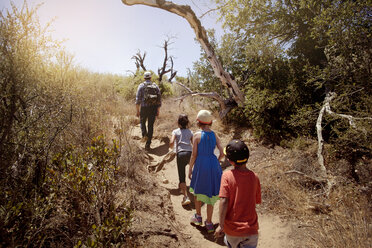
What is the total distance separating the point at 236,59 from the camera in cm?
774

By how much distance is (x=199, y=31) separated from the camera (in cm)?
666

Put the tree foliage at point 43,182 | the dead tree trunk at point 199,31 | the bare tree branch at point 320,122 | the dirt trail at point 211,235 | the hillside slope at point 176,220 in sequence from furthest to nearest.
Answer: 1. the dead tree trunk at point 199,31
2. the bare tree branch at point 320,122
3. the dirt trail at point 211,235
4. the hillside slope at point 176,220
5. the tree foliage at point 43,182

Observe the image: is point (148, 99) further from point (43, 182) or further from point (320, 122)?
point (320, 122)

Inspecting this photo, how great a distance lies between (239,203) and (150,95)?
4335 mm

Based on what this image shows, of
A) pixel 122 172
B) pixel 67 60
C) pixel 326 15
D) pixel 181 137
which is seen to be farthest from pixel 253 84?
pixel 67 60

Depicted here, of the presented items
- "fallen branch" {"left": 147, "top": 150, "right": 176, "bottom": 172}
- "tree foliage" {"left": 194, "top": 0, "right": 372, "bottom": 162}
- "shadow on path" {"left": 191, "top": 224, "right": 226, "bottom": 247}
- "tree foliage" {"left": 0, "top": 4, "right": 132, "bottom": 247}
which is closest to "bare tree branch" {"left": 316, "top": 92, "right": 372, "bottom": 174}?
"tree foliage" {"left": 194, "top": 0, "right": 372, "bottom": 162}

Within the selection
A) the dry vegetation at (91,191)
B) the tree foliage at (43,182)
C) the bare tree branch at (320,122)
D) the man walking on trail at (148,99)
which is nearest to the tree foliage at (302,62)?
the bare tree branch at (320,122)

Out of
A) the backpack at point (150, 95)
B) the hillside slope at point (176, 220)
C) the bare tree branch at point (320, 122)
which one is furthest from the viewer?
the backpack at point (150, 95)

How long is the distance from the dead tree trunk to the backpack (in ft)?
7.38

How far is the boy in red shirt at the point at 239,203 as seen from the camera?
6.05 ft

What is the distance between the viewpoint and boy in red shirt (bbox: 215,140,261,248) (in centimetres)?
184

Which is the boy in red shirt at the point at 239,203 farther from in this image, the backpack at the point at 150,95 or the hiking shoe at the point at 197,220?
the backpack at the point at 150,95

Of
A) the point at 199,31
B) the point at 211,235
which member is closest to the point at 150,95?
the point at 199,31

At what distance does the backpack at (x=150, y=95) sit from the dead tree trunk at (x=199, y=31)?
225 centimetres
